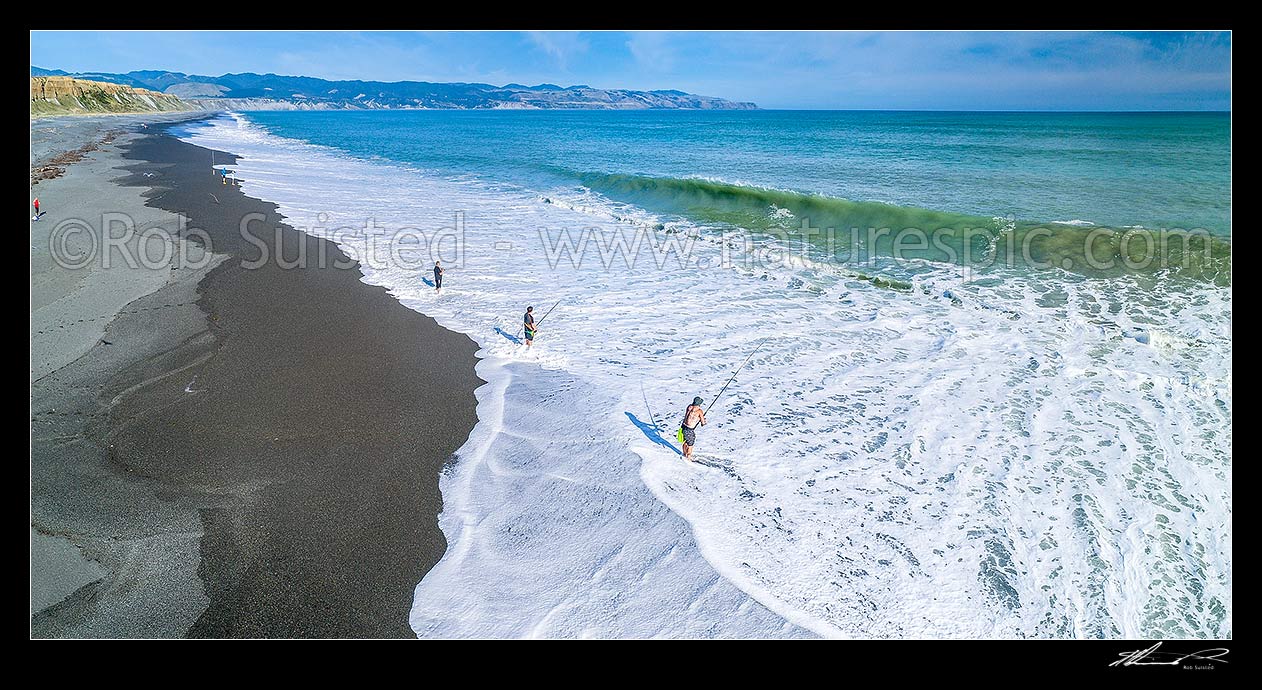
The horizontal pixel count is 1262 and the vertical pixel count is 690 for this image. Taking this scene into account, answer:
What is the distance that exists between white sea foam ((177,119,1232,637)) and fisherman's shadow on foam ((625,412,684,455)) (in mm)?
47

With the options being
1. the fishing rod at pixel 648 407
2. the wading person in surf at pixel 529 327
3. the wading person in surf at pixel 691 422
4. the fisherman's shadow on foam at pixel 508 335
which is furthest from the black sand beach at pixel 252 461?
the wading person in surf at pixel 691 422

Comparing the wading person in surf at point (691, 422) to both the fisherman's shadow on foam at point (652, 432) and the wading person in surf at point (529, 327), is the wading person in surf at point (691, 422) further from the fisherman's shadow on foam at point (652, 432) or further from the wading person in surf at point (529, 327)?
the wading person in surf at point (529, 327)

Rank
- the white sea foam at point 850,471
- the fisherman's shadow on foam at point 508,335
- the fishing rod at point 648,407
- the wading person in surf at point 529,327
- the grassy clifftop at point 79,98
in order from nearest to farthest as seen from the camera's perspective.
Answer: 1. the white sea foam at point 850,471
2. the fishing rod at point 648,407
3. the wading person in surf at point 529,327
4. the fisherman's shadow on foam at point 508,335
5. the grassy clifftop at point 79,98

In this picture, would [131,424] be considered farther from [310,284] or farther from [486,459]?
[310,284]

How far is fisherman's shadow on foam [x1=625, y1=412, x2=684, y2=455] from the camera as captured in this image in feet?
29.2

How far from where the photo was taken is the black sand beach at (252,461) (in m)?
6.13

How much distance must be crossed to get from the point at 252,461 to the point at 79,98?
127896 millimetres

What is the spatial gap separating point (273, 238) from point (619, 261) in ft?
39.9

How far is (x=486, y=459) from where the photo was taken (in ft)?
28.1

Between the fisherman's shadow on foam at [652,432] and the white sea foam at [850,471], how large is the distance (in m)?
0.05

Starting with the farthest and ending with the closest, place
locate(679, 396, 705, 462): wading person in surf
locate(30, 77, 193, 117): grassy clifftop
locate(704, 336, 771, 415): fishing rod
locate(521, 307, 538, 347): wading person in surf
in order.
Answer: locate(30, 77, 193, 117): grassy clifftop < locate(521, 307, 538, 347): wading person in surf < locate(704, 336, 771, 415): fishing rod < locate(679, 396, 705, 462): wading person in surf
